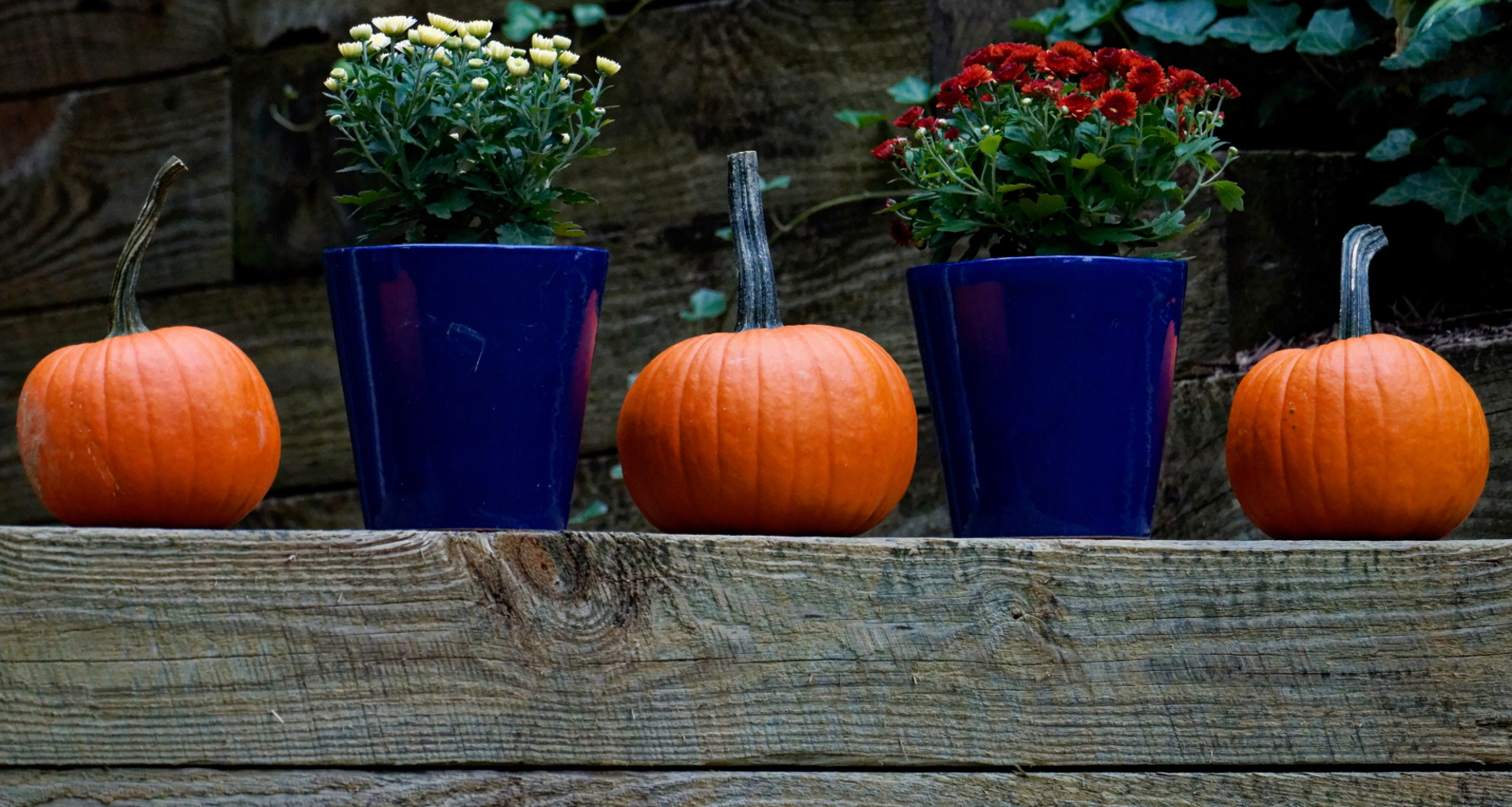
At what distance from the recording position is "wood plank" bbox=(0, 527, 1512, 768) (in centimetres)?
80

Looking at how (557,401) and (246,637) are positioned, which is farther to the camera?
(557,401)

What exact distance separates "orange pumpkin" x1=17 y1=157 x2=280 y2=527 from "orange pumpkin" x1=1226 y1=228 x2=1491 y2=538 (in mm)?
755

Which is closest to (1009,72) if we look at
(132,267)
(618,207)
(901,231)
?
(901,231)

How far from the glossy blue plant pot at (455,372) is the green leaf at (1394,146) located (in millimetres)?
1004

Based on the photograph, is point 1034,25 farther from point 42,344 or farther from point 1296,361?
point 42,344

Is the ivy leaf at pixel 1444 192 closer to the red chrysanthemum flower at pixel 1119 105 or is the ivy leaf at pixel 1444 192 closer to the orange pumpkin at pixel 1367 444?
the orange pumpkin at pixel 1367 444

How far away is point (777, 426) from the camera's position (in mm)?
887

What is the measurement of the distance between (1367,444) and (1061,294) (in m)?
0.24

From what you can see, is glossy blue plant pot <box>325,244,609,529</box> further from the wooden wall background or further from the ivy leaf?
the ivy leaf

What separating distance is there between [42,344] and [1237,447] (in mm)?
1818

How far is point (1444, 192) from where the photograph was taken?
4.68 ft

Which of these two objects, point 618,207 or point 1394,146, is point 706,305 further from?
point 1394,146

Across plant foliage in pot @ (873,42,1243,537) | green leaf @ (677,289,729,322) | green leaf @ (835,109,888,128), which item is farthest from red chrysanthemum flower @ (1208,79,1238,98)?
green leaf @ (677,289,729,322)

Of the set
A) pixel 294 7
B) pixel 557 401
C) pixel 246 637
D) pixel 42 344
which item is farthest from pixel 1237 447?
pixel 42 344
